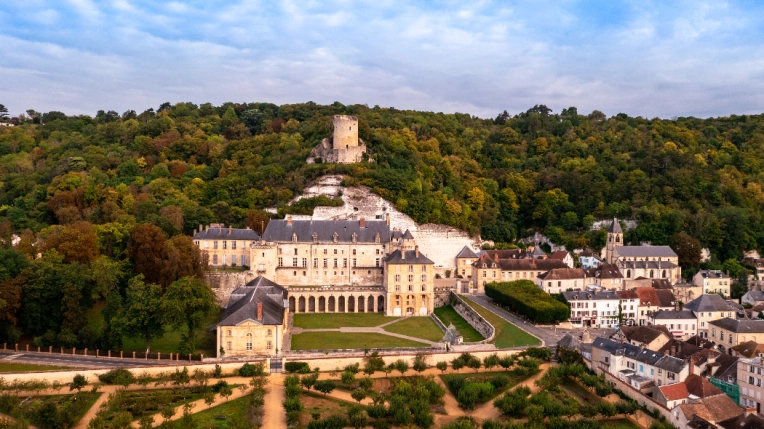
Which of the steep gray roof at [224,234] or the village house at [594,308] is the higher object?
the steep gray roof at [224,234]

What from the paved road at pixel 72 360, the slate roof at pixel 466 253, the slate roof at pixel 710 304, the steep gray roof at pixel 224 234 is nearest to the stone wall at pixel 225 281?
the steep gray roof at pixel 224 234

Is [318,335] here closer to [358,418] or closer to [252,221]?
[358,418]

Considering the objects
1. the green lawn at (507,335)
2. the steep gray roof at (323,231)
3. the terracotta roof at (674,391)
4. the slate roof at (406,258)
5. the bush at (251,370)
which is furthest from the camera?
the steep gray roof at (323,231)

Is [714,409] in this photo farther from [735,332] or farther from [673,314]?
[673,314]

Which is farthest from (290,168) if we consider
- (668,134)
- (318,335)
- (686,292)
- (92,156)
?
(668,134)

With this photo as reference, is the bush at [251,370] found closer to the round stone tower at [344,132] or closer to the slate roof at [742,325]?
the slate roof at [742,325]

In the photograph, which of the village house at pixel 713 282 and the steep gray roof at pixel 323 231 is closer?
the steep gray roof at pixel 323 231
